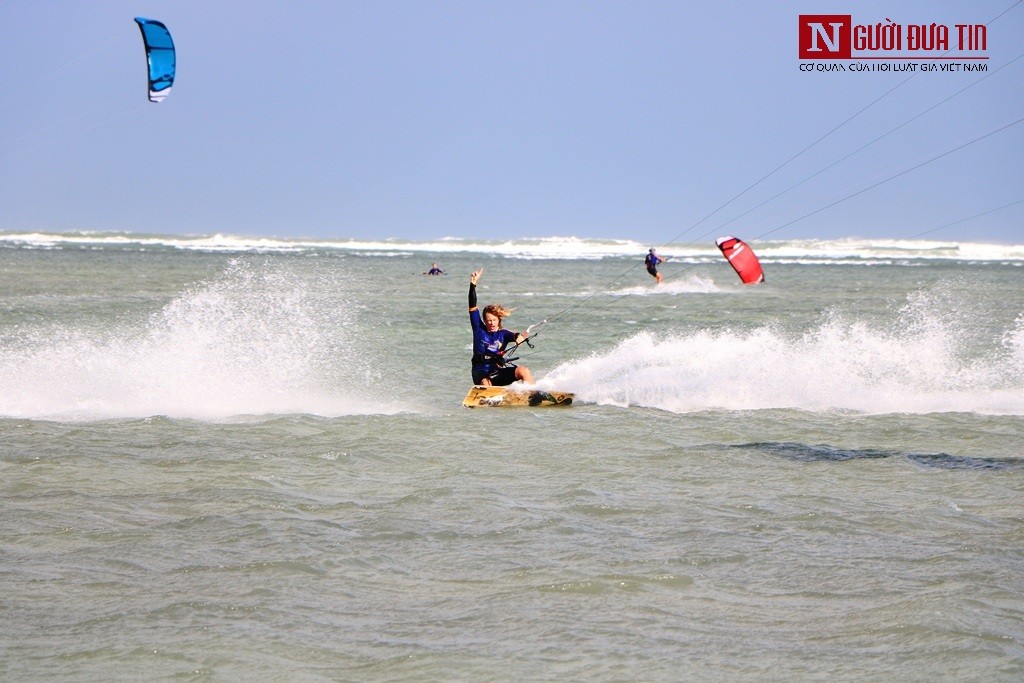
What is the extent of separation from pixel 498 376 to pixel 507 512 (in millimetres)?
5934

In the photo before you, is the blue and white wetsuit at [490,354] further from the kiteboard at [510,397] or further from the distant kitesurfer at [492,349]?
the kiteboard at [510,397]

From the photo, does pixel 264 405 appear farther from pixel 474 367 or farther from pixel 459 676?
pixel 459 676

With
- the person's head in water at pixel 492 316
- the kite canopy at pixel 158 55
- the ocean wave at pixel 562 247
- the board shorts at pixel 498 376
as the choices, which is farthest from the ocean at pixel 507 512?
the ocean wave at pixel 562 247

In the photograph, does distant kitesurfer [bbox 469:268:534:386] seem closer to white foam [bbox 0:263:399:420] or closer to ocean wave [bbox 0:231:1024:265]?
white foam [bbox 0:263:399:420]

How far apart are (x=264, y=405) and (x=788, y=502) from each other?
6.75m

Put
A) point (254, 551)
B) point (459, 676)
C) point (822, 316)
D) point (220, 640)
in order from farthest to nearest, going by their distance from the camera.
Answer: point (822, 316) → point (254, 551) → point (220, 640) → point (459, 676)

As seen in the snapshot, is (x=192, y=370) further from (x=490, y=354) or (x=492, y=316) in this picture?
(x=492, y=316)

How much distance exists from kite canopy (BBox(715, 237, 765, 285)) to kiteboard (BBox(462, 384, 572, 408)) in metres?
2.52

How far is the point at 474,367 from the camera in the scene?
13.3m

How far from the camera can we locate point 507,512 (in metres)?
7.40

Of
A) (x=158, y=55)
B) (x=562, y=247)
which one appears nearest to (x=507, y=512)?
(x=158, y=55)

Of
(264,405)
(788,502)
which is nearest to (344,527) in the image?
(788,502)

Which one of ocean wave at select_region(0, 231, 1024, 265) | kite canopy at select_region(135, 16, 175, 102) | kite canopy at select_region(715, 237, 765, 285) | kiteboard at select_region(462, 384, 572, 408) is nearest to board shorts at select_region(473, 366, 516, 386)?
kiteboard at select_region(462, 384, 572, 408)

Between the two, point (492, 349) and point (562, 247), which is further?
point (562, 247)
